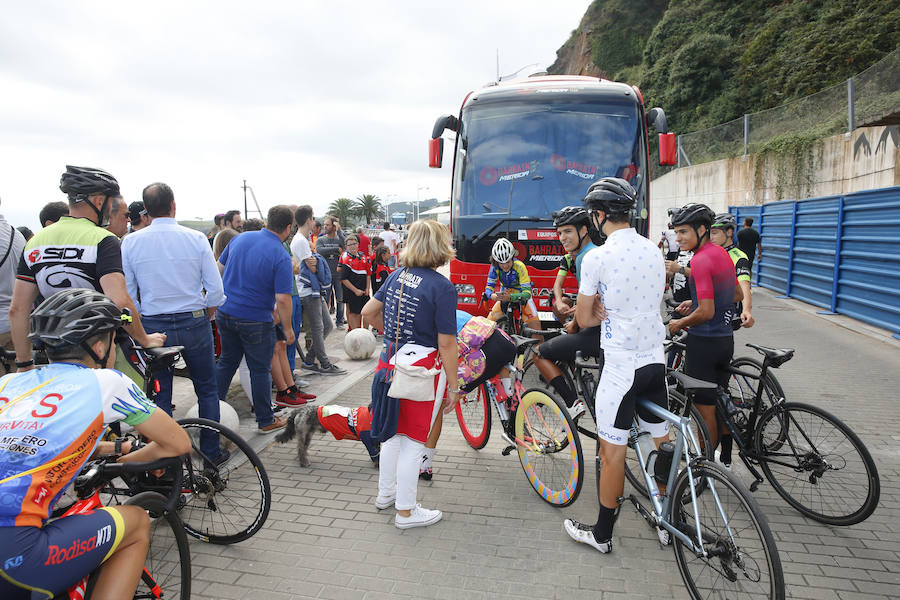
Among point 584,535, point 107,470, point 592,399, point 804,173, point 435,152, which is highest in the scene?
point 804,173

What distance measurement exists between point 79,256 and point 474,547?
9.82ft

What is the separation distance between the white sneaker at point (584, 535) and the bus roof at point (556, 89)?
6.03 m

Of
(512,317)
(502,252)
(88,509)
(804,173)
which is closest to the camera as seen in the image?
(88,509)

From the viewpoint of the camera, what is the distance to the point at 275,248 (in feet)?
16.6

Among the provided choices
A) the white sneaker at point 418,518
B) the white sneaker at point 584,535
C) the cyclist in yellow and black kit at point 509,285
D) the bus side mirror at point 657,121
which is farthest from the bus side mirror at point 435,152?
the white sneaker at point 584,535

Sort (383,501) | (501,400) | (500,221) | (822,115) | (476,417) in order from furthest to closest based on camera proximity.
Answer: (822,115) → (500,221) → (476,417) → (501,400) → (383,501)

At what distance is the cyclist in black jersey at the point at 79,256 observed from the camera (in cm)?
346

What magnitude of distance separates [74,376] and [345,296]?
7.33 meters

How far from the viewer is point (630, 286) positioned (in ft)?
9.77

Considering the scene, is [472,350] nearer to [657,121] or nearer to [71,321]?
[71,321]

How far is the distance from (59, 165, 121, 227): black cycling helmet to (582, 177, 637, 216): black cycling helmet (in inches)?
117

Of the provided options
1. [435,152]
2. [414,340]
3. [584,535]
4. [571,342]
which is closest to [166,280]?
[414,340]

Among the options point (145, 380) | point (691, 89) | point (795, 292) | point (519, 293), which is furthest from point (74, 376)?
point (691, 89)

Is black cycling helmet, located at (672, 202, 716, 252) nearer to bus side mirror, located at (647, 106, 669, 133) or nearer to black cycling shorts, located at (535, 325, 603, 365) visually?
black cycling shorts, located at (535, 325, 603, 365)
